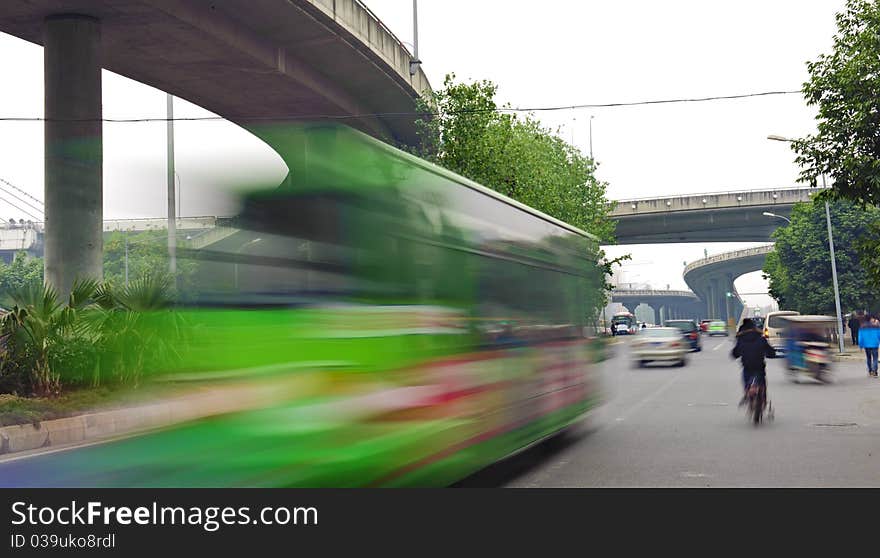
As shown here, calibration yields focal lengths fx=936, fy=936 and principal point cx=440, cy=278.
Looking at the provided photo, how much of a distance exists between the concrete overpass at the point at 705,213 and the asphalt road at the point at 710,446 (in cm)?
4263

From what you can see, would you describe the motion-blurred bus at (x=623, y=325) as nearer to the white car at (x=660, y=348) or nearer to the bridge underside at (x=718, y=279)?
the bridge underside at (x=718, y=279)

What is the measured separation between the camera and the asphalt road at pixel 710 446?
9344 mm

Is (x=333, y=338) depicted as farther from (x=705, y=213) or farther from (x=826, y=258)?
(x=705, y=213)

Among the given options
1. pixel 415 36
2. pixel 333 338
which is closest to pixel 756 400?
pixel 333 338

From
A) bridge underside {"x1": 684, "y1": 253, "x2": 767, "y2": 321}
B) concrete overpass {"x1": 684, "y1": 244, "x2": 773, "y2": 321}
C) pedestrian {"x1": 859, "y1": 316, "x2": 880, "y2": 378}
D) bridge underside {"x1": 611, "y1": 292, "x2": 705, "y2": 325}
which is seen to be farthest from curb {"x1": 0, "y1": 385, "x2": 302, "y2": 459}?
bridge underside {"x1": 611, "y1": 292, "x2": 705, "y2": 325}

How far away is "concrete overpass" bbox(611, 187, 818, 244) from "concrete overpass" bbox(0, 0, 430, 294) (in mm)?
38764

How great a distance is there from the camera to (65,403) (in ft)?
49.2

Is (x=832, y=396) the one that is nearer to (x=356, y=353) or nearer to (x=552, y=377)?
(x=552, y=377)

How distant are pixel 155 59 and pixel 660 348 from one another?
62.1 ft

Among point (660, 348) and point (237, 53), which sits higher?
point (237, 53)

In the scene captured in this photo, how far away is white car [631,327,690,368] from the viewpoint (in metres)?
32.2

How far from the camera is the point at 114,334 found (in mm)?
16672

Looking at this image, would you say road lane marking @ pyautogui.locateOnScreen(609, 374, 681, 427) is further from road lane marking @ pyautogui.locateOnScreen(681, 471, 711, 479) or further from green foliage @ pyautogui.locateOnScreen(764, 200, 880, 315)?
green foliage @ pyautogui.locateOnScreen(764, 200, 880, 315)

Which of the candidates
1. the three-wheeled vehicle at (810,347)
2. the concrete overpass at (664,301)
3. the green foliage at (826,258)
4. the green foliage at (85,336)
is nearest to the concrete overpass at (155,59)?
the green foliage at (85,336)
